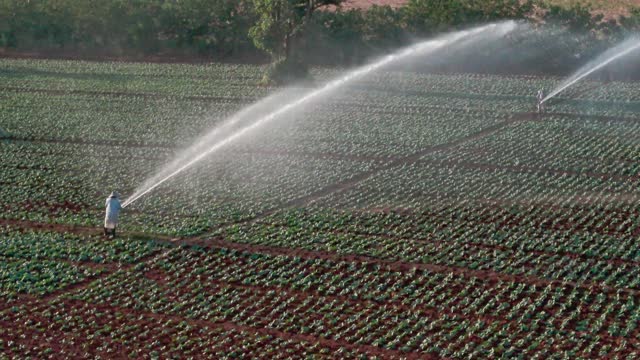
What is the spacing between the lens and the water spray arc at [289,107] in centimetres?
3128

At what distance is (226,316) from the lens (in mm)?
19359

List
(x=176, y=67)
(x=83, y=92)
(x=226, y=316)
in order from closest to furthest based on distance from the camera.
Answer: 1. (x=226, y=316)
2. (x=83, y=92)
3. (x=176, y=67)

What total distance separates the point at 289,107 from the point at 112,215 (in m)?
21.9

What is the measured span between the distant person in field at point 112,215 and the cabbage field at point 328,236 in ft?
1.35

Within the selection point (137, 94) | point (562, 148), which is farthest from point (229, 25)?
point (562, 148)

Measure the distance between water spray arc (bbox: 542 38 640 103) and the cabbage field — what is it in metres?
12.9

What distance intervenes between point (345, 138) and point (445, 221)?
37.8 ft

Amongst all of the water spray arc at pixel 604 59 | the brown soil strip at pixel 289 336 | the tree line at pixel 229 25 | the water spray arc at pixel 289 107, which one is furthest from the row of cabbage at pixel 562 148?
the tree line at pixel 229 25

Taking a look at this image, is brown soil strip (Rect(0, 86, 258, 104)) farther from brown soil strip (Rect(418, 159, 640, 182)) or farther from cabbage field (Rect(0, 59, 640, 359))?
brown soil strip (Rect(418, 159, 640, 182))

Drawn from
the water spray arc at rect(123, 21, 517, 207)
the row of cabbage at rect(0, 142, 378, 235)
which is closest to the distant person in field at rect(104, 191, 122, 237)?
the row of cabbage at rect(0, 142, 378, 235)

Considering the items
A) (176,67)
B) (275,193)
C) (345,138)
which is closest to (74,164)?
(275,193)

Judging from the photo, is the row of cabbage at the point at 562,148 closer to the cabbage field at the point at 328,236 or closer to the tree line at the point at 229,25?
the cabbage field at the point at 328,236

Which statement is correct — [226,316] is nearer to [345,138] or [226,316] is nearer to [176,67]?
[345,138]

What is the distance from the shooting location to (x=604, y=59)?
2357 inches
